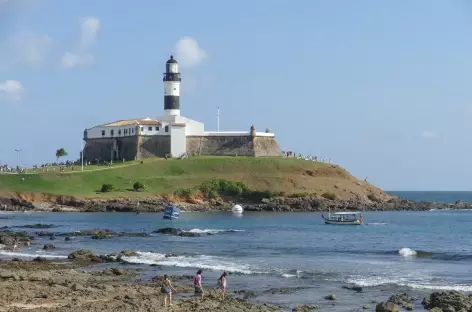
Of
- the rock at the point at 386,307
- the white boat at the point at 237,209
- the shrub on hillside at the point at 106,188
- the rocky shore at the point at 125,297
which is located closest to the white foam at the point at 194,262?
the rocky shore at the point at 125,297

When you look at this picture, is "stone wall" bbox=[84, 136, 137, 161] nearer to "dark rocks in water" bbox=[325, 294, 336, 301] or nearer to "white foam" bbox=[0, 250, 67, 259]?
"white foam" bbox=[0, 250, 67, 259]

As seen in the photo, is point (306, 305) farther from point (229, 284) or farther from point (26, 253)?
point (26, 253)

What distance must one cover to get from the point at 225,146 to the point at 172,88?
11.4 m

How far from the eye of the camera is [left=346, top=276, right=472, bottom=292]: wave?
114 feet

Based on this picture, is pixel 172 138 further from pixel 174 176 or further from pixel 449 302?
pixel 449 302

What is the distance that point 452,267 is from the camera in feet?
143

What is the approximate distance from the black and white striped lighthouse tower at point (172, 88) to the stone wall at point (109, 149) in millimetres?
7056

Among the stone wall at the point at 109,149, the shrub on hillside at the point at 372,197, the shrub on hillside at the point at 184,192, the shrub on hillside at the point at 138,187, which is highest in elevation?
the stone wall at the point at 109,149

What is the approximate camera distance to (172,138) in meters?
116

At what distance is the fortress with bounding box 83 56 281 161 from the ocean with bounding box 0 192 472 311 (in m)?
29.2

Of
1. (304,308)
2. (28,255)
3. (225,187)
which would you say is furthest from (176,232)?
(225,187)

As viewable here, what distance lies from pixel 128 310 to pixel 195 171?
82.2 metres

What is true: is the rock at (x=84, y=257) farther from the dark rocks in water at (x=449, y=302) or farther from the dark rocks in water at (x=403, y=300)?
the dark rocks in water at (x=449, y=302)

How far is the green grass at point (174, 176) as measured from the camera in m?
98.4
